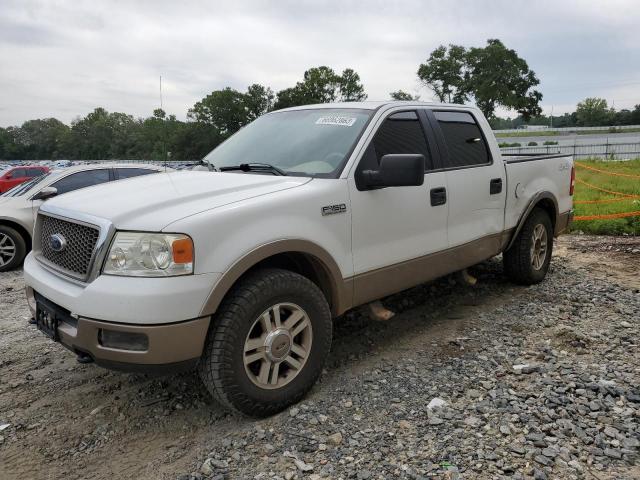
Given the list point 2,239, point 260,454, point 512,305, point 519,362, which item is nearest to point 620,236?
point 512,305

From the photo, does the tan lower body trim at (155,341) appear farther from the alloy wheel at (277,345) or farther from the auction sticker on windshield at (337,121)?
the auction sticker on windshield at (337,121)

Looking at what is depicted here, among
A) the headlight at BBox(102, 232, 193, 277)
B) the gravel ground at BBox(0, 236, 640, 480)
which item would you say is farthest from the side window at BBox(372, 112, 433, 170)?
the headlight at BBox(102, 232, 193, 277)

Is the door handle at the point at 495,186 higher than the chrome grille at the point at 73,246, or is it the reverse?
the door handle at the point at 495,186

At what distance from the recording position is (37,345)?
4527 mm

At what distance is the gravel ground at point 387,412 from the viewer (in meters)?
2.69

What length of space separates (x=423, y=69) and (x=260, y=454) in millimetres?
68700

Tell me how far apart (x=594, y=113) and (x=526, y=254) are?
121889mm

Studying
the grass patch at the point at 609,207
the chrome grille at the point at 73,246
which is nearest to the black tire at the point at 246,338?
the chrome grille at the point at 73,246

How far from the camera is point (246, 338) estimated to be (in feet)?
9.50

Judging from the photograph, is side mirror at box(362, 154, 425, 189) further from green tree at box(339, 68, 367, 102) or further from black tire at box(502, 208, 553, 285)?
green tree at box(339, 68, 367, 102)

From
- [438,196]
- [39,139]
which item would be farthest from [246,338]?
[39,139]

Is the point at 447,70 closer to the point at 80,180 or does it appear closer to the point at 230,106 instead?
the point at 230,106

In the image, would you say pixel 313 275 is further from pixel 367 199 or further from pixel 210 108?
pixel 210 108

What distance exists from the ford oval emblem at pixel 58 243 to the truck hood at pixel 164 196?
161 millimetres
